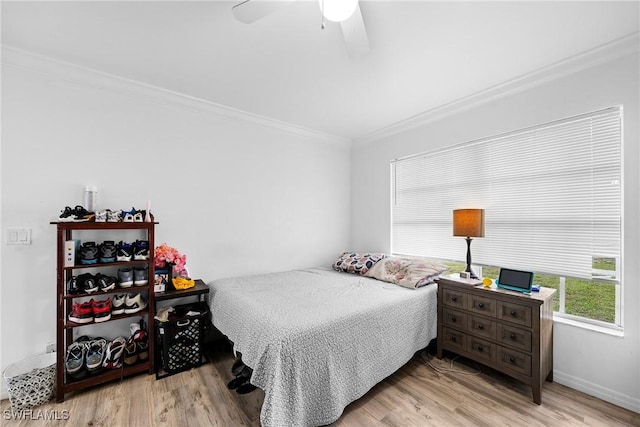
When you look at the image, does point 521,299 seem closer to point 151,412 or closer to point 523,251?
point 523,251

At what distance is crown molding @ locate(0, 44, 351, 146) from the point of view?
1946mm

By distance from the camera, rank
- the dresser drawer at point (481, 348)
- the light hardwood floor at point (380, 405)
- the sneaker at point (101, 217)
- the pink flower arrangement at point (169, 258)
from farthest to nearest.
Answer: the pink flower arrangement at point (169, 258), the dresser drawer at point (481, 348), the sneaker at point (101, 217), the light hardwood floor at point (380, 405)

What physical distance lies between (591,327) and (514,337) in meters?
0.55

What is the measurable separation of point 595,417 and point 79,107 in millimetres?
4262

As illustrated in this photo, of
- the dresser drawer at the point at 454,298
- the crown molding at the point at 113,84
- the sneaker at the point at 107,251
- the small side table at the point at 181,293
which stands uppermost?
the crown molding at the point at 113,84

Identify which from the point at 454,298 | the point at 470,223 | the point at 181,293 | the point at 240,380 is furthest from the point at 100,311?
the point at 470,223

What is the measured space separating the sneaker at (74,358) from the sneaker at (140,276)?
1.82 ft

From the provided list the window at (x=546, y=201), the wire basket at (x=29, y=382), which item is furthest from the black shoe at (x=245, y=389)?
the window at (x=546, y=201)

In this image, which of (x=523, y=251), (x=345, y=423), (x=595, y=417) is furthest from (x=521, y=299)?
(x=345, y=423)

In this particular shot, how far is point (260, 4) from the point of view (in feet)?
4.31

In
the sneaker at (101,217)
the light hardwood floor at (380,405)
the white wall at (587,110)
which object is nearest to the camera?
the light hardwood floor at (380,405)

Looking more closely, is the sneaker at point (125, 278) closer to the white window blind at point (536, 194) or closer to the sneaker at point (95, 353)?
the sneaker at point (95, 353)

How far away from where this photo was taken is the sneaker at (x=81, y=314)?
192cm

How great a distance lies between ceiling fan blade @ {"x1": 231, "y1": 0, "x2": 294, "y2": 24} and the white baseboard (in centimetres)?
311
